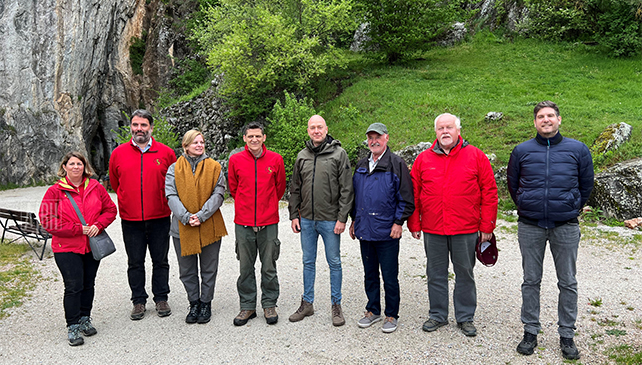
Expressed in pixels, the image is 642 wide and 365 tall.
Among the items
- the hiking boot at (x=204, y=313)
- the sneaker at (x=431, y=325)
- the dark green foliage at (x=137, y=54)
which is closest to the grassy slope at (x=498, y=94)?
the sneaker at (x=431, y=325)

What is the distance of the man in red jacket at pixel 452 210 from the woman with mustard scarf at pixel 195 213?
2.25 metres

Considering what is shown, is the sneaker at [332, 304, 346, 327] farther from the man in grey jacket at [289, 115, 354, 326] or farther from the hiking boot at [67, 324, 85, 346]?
the hiking boot at [67, 324, 85, 346]

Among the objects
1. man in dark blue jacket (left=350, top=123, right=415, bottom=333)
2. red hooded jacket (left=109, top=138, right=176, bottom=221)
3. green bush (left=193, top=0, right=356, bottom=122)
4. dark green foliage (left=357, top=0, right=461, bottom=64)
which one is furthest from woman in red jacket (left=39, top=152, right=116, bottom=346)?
dark green foliage (left=357, top=0, right=461, bottom=64)

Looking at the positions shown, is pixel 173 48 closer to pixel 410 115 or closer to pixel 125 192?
pixel 410 115

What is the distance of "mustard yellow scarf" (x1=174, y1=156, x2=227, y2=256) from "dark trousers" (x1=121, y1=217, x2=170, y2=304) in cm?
45

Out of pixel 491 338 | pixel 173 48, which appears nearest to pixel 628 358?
pixel 491 338

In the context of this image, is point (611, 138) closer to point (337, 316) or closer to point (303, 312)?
point (337, 316)

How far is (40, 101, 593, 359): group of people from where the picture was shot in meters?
4.01

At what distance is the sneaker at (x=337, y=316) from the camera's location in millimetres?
4738

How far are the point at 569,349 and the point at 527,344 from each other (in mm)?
353

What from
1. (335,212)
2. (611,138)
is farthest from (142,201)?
(611,138)

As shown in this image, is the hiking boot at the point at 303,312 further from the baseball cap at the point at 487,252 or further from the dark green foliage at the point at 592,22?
the dark green foliage at the point at 592,22

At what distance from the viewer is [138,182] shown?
4902mm

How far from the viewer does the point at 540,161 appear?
13.1ft
